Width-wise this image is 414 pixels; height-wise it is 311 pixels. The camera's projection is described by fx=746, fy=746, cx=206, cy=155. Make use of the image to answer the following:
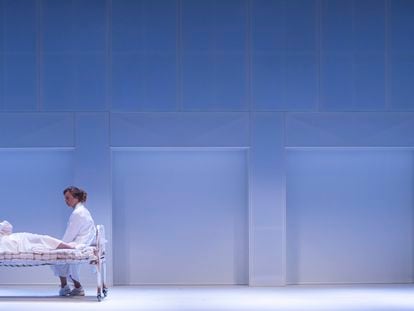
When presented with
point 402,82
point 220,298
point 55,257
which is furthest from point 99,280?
point 402,82

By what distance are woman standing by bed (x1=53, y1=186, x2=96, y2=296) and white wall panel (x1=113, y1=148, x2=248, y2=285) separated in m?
1.25

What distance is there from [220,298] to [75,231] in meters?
1.85

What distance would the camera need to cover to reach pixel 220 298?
871 centimetres

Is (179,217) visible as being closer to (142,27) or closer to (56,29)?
(142,27)

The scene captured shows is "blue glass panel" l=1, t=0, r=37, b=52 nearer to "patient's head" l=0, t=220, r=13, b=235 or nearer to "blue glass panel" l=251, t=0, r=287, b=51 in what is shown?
"patient's head" l=0, t=220, r=13, b=235

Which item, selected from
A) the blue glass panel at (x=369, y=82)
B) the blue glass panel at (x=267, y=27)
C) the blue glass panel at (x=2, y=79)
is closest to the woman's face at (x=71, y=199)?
the blue glass panel at (x=2, y=79)

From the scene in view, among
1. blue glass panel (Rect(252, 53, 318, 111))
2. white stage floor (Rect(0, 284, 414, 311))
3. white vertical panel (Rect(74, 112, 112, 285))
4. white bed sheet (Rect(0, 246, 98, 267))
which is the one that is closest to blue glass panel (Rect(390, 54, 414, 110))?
blue glass panel (Rect(252, 53, 318, 111))

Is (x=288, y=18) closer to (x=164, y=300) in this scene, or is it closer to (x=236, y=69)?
(x=236, y=69)

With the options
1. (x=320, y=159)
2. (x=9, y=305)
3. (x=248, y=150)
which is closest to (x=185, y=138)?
(x=248, y=150)

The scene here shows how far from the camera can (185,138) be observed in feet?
32.1

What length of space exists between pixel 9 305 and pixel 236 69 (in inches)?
163

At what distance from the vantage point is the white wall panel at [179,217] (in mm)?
10000

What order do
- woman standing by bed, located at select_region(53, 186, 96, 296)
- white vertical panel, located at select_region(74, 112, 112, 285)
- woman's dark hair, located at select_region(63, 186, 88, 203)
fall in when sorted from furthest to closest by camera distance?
white vertical panel, located at select_region(74, 112, 112, 285)
woman's dark hair, located at select_region(63, 186, 88, 203)
woman standing by bed, located at select_region(53, 186, 96, 296)

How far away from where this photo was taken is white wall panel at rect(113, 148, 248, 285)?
10000mm
